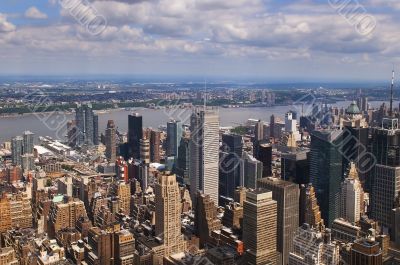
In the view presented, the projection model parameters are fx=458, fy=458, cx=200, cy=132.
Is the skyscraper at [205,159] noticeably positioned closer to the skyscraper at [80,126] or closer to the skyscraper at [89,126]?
the skyscraper at [89,126]

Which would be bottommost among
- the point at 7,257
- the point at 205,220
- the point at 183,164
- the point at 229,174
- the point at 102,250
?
the point at 102,250

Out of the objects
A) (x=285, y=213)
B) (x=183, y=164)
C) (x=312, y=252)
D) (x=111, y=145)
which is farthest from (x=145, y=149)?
(x=312, y=252)

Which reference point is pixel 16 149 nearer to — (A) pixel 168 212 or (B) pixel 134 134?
(B) pixel 134 134

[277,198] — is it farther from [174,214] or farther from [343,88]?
[343,88]

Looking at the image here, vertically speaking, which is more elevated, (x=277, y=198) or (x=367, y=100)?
(x=367, y=100)

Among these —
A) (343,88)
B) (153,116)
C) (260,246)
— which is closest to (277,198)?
(260,246)

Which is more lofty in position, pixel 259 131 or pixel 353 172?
pixel 259 131

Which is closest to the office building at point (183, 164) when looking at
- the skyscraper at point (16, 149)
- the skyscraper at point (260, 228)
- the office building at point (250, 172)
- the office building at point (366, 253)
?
the office building at point (250, 172)
